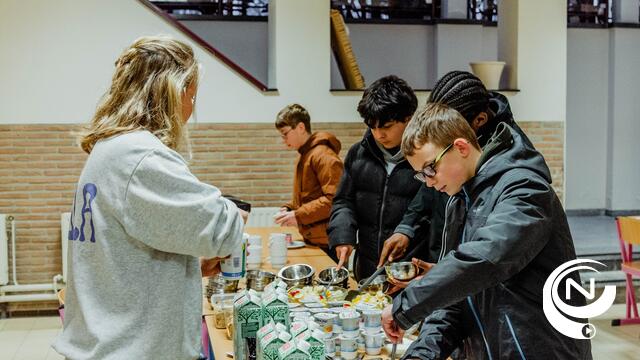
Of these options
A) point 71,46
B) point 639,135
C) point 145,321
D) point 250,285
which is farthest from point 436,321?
point 639,135

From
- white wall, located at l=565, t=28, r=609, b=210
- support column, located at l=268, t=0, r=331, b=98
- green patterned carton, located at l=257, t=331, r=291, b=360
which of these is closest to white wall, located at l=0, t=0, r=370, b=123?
support column, located at l=268, t=0, r=331, b=98

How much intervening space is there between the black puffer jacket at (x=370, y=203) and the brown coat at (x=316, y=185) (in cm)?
61

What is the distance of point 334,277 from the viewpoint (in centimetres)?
327

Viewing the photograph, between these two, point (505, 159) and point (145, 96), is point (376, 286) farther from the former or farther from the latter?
point (145, 96)

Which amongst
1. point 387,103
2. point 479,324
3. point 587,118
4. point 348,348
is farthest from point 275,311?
point 587,118

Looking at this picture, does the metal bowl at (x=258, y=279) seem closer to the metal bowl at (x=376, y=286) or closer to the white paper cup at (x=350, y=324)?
the metal bowl at (x=376, y=286)

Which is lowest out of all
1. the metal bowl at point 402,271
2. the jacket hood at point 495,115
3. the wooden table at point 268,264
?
the wooden table at point 268,264

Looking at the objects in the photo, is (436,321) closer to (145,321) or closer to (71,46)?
(145,321)

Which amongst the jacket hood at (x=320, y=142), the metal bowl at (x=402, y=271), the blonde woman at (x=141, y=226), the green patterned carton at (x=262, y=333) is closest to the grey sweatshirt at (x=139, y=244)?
the blonde woman at (x=141, y=226)

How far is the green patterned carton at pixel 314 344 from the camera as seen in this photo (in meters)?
1.80

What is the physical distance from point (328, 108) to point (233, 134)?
93 cm

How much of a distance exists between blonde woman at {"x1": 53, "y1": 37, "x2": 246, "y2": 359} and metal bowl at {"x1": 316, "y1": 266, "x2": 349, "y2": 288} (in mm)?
1355

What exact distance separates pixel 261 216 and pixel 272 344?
5.03 m

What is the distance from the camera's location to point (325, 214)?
4.48 m
